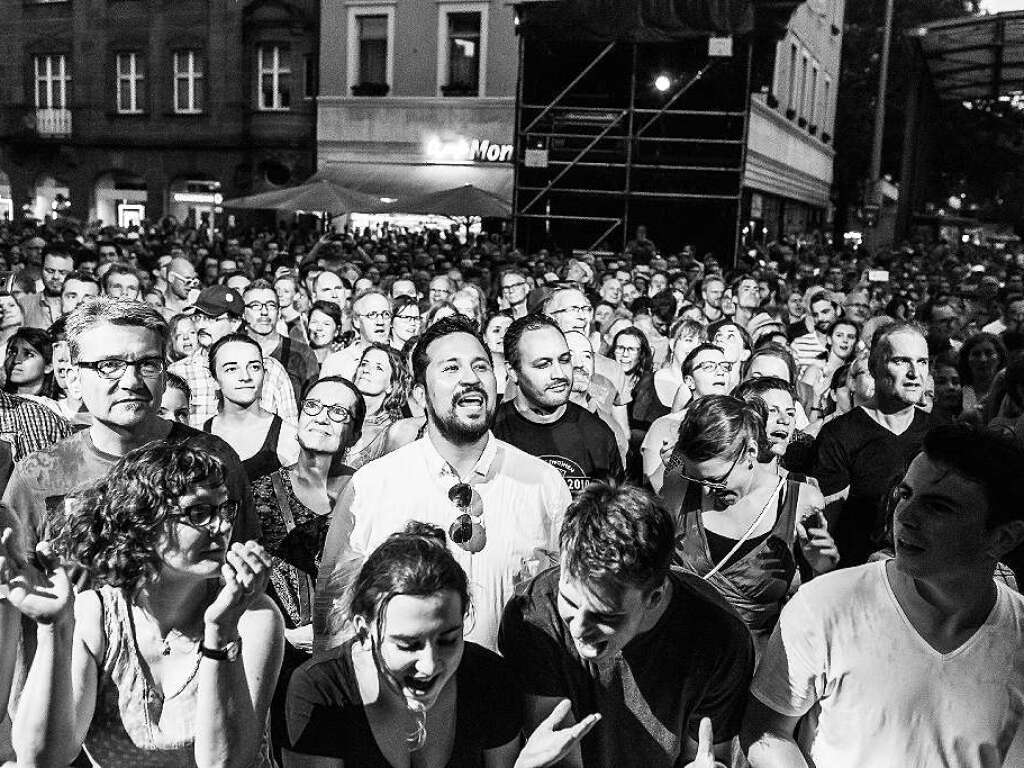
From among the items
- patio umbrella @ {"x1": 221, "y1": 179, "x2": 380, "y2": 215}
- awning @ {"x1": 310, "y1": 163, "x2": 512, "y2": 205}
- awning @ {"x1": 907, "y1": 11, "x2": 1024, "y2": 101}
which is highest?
awning @ {"x1": 907, "y1": 11, "x2": 1024, "y2": 101}

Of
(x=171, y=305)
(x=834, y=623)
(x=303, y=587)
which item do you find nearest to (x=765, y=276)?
(x=171, y=305)

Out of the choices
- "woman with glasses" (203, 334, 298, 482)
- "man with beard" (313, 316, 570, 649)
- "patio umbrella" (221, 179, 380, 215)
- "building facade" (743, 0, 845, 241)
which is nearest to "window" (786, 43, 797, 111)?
"building facade" (743, 0, 845, 241)

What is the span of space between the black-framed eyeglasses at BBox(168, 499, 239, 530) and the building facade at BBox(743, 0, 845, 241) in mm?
20736

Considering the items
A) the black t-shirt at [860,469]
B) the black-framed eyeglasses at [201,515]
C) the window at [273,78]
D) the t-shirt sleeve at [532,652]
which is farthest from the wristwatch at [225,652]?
the window at [273,78]

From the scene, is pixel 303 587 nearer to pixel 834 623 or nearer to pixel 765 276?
pixel 834 623

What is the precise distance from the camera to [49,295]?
884cm

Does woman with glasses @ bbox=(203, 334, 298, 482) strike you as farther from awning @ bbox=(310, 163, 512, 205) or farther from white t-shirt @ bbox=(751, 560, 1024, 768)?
awning @ bbox=(310, 163, 512, 205)

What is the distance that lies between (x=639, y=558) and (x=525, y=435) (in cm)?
198

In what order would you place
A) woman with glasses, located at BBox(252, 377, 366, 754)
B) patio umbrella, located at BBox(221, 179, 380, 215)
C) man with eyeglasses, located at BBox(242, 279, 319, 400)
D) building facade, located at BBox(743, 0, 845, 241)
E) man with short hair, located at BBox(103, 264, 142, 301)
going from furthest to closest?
building facade, located at BBox(743, 0, 845, 241), patio umbrella, located at BBox(221, 179, 380, 215), man with short hair, located at BBox(103, 264, 142, 301), man with eyeglasses, located at BBox(242, 279, 319, 400), woman with glasses, located at BBox(252, 377, 366, 754)

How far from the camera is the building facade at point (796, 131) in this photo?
26.3 meters

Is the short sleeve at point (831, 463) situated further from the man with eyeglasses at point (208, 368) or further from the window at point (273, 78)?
the window at point (273, 78)

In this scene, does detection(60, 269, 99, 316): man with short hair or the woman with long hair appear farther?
detection(60, 269, 99, 316): man with short hair

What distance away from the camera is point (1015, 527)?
8.10 ft

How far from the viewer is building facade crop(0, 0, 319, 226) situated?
3003 centimetres
